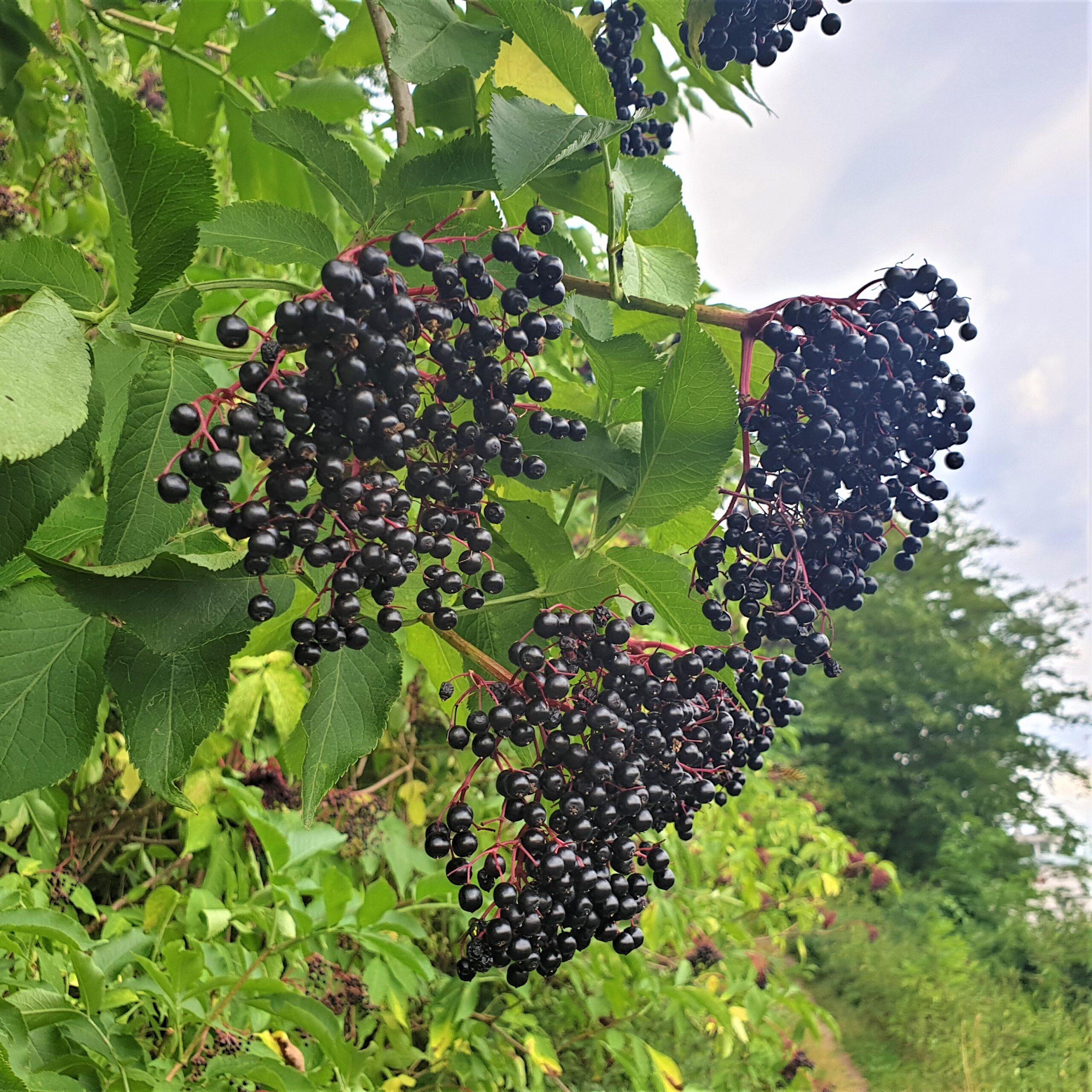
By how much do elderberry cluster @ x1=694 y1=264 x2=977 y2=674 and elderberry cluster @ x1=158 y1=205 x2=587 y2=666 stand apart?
0.25 metres

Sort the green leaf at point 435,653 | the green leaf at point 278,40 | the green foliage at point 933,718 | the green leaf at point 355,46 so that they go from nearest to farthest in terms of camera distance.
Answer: the green leaf at point 435,653 < the green leaf at point 355,46 < the green leaf at point 278,40 < the green foliage at point 933,718

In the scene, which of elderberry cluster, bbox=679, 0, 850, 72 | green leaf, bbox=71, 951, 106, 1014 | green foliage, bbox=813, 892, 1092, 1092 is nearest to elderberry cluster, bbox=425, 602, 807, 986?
green leaf, bbox=71, 951, 106, 1014

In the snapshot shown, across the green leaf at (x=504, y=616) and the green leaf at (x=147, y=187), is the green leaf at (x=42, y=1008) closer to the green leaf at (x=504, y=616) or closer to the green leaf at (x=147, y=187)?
the green leaf at (x=504, y=616)

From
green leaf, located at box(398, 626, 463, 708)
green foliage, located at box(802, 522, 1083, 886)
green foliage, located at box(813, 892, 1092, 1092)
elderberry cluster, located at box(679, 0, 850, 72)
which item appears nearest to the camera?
elderberry cluster, located at box(679, 0, 850, 72)

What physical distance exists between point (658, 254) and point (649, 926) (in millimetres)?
2969

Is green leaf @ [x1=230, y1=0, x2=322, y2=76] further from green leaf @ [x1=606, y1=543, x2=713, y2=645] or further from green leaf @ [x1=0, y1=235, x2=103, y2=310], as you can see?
green leaf @ [x1=606, y1=543, x2=713, y2=645]

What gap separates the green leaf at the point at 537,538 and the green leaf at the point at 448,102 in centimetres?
46

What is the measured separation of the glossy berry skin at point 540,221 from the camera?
79 centimetres

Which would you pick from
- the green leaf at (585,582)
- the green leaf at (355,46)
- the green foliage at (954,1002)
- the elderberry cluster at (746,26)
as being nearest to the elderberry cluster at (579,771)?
the green leaf at (585,582)

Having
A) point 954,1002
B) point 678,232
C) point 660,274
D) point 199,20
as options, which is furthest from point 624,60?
point 954,1002

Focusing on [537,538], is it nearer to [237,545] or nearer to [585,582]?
[585,582]

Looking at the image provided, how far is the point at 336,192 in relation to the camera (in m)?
0.81

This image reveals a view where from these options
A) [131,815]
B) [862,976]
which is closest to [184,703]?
[131,815]

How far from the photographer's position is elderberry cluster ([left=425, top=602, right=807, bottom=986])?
85 cm
